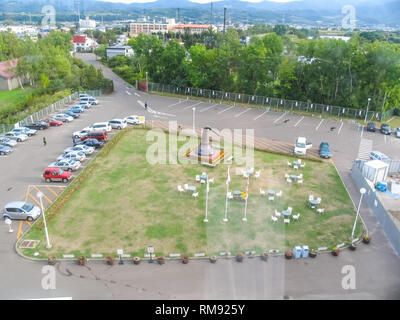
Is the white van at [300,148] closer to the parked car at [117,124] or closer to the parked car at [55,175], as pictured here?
the parked car at [117,124]

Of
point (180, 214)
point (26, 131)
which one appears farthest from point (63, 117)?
point (180, 214)

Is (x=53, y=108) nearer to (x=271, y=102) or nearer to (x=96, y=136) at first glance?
(x=96, y=136)

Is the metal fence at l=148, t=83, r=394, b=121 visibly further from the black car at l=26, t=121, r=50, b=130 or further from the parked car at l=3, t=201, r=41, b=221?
the parked car at l=3, t=201, r=41, b=221

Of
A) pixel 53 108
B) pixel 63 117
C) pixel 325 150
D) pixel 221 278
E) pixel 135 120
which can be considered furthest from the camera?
pixel 53 108

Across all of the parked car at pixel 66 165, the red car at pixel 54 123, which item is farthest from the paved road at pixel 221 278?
the red car at pixel 54 123
